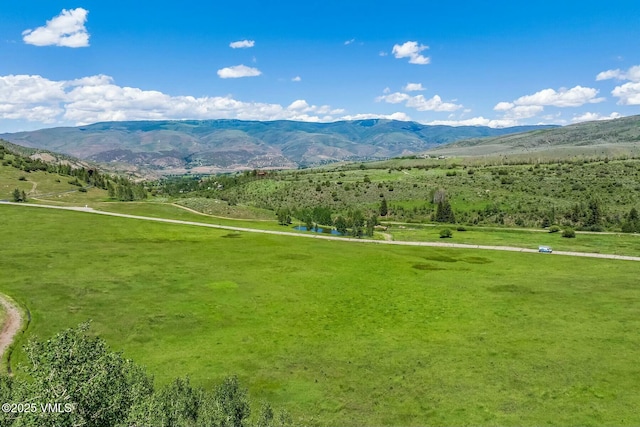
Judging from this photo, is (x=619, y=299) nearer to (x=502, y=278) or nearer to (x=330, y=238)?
(x=502, y=278)

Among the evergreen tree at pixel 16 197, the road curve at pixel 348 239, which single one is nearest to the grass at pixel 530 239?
the road curve at pixel 348 239

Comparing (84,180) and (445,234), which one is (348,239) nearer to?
(445,234)

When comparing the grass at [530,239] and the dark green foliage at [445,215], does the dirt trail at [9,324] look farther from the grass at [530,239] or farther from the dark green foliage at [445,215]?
the dark green foliage at [445,215]

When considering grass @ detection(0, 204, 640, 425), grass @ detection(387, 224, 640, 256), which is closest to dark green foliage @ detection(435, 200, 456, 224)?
grass @ detection(387, 224, 640, 256)

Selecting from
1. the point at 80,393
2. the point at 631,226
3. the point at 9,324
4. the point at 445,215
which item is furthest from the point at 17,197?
the point at 631,226

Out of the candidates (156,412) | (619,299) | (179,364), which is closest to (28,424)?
(156,412)
